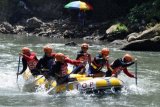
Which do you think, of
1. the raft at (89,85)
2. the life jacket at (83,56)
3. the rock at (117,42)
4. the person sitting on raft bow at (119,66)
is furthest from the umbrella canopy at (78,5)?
the raft at (89,85)

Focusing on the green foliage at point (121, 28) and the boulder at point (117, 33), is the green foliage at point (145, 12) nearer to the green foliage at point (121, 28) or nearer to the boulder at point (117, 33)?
the green foliage at point (121, 28)

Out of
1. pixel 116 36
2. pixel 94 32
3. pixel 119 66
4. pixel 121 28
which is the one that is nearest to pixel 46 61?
pixel 119 66

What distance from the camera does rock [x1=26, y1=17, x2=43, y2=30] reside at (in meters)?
42.8

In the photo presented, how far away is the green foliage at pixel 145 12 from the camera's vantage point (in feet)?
122

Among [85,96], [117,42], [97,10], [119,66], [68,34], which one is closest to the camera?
[85,96]

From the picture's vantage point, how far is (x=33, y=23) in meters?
42.9

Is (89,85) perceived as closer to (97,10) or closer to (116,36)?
(116,36)

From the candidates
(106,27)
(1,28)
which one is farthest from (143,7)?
(1,28)

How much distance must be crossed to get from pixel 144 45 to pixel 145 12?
9047mm

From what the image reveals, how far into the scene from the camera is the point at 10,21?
45.8 m

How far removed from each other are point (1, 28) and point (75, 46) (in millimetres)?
13820

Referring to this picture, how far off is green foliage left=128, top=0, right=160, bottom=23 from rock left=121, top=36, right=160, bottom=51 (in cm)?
759

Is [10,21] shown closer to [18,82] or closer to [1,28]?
[1,28]

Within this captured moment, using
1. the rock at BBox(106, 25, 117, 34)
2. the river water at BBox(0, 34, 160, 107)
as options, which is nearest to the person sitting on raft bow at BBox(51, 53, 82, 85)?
the river water at BBox(0, 34, 160, 107)
